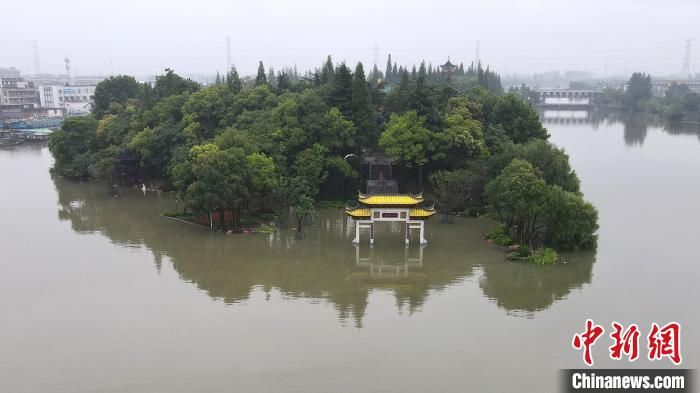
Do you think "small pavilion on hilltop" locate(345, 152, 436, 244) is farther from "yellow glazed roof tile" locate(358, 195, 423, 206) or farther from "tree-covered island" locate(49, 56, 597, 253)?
"tree-covered island" locate(49, 56, 597, 253)

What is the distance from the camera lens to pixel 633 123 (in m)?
66.8

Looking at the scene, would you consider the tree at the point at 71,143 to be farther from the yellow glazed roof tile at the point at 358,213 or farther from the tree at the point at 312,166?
the yellow glazed roof tile at the point at 358,213

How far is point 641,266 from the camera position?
1769 cm

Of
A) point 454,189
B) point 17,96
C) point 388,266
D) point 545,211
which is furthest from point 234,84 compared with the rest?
point 17,96

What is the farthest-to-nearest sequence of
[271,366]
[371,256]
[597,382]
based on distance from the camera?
[371,256] → [271,366] → [597,382]

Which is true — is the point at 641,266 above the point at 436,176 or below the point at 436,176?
below

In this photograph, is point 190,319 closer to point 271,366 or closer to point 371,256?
point 271,366

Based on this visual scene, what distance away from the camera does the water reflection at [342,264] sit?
15862 mm

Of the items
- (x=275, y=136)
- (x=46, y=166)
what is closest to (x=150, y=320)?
(x=275, y=136)

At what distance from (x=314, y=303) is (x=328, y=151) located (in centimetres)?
1135

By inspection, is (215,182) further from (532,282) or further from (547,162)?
(547,162)

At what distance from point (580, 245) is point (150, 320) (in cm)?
1376

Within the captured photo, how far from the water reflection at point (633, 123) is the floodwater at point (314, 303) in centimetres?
3274

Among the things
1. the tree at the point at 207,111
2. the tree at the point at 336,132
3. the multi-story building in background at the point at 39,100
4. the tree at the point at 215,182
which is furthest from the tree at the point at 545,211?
the multi-story building in background at the point at 39,100
